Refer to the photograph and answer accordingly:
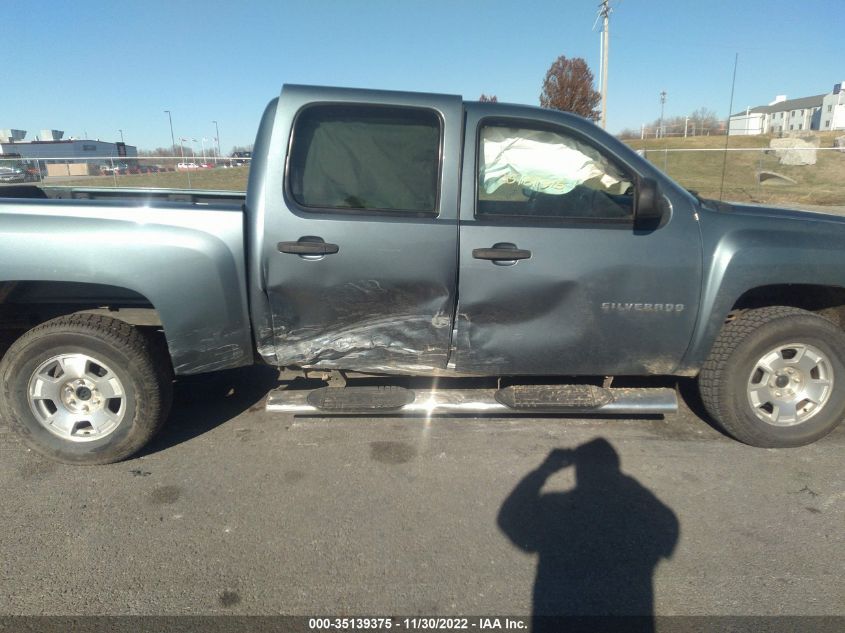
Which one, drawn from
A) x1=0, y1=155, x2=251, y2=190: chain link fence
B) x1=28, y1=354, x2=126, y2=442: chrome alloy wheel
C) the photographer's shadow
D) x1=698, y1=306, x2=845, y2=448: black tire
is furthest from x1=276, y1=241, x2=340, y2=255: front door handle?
x1=0, y1=155, x2=251, y2=190: chain link fence

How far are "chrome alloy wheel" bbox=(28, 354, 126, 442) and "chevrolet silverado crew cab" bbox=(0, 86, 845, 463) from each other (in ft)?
0.04

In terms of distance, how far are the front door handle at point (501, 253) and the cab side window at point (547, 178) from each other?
0.23 m

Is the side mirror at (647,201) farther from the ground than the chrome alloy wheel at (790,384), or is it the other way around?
the side mirror at (647,201)

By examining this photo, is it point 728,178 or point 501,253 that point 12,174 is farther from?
point 728,178

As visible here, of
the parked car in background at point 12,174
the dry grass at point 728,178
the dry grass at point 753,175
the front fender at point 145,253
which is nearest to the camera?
the front fender at point 145,253

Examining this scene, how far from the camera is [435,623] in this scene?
2.17 meters

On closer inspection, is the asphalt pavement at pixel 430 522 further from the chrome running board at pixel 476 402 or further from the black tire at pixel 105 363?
the chrome running board at pixel 476 402

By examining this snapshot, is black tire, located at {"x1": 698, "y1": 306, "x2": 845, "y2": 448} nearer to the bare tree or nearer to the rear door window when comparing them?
the rear door window

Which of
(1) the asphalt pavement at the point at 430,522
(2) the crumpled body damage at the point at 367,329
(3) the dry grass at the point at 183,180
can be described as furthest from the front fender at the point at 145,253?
(3) the dry grass at the point at 183,180

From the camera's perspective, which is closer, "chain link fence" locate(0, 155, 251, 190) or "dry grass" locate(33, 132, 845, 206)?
"chain link fence" locate(0, 155, 251, 190)

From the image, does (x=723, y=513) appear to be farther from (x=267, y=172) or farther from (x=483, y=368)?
(x=267, y=172)

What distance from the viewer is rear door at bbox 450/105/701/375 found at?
10.2ft

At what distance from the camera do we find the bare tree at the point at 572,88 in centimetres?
3181

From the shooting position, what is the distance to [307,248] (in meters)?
3.01
